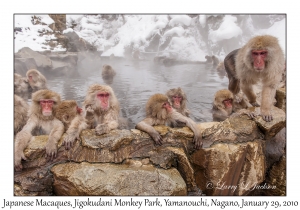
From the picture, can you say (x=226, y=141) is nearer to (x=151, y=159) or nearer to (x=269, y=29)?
(x=151, y=159)

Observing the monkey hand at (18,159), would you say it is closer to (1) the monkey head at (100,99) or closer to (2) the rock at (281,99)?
(1) the monkey head at (100,99)

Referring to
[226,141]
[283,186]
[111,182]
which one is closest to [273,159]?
[283,186]

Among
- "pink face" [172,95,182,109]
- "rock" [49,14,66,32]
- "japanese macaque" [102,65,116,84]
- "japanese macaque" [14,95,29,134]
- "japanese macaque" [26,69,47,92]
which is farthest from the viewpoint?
"japanese macaque" [26,69,47,92]

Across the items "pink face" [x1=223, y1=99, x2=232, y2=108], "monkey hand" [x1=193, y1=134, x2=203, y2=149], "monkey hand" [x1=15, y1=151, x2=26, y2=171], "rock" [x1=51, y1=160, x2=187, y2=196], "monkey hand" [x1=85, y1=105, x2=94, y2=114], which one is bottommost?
"rock" [x1=51, y1=160, x2=187, y2=196]

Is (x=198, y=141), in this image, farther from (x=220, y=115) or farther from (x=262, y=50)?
(x=220, y=115)

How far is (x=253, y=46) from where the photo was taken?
11.2ft

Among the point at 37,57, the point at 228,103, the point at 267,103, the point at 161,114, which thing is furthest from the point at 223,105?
the point at 37,57

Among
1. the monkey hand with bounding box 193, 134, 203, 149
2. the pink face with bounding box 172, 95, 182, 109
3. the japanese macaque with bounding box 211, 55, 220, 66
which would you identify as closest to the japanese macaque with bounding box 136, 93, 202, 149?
the monkey hand with bounding box 193, 134, 203, 149

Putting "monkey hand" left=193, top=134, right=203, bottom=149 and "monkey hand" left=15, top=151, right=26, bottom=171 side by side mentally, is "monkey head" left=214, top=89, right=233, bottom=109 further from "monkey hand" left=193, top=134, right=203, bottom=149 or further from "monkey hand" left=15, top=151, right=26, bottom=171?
"monkey hand" left=15, top=151, right=26, bottom=171

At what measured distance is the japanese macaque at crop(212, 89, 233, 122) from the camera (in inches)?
180

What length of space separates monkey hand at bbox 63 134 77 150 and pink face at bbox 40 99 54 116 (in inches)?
21.2

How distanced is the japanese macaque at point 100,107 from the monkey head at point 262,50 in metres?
2.04

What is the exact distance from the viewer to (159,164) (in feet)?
9.79
